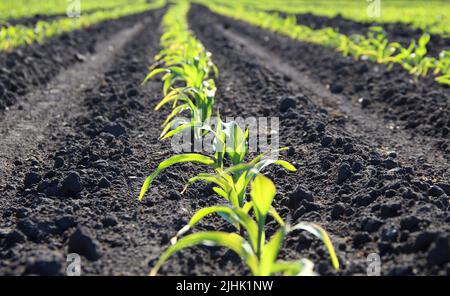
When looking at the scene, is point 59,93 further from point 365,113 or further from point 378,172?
point 378,172

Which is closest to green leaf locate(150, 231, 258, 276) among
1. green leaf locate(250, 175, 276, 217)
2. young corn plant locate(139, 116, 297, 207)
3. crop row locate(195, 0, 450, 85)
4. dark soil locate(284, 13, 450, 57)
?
green leaf locate(250, 175, 276, 217)

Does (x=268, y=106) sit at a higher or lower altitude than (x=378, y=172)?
higher

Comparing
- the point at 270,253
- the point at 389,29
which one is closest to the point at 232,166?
the point at 270,253

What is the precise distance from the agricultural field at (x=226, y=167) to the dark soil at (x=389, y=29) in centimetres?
222

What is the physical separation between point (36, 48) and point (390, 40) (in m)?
7.49

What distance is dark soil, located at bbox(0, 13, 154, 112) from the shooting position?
7151mm

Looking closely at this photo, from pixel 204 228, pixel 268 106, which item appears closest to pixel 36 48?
pixel 268 106

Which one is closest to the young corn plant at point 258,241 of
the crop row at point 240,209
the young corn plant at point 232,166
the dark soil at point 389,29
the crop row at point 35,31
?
the crop row at point 240,209

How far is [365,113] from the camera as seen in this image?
6426 mm

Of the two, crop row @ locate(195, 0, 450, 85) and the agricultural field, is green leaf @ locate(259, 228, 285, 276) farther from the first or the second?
crop row @ locate(195, 0, 450, 85)

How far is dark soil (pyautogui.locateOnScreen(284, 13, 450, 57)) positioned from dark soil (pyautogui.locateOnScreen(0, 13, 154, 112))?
6.33 m

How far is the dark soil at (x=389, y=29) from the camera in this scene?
1058 centimetres

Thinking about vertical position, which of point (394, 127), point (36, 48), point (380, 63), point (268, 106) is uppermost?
point (36, 48)

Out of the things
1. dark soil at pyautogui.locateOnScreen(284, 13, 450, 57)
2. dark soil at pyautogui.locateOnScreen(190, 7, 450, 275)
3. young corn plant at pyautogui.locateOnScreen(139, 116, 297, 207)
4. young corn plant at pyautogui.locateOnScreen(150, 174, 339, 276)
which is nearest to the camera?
young corn plant at pyautogui.locateOnScreen(150, 174, 339, 276)
